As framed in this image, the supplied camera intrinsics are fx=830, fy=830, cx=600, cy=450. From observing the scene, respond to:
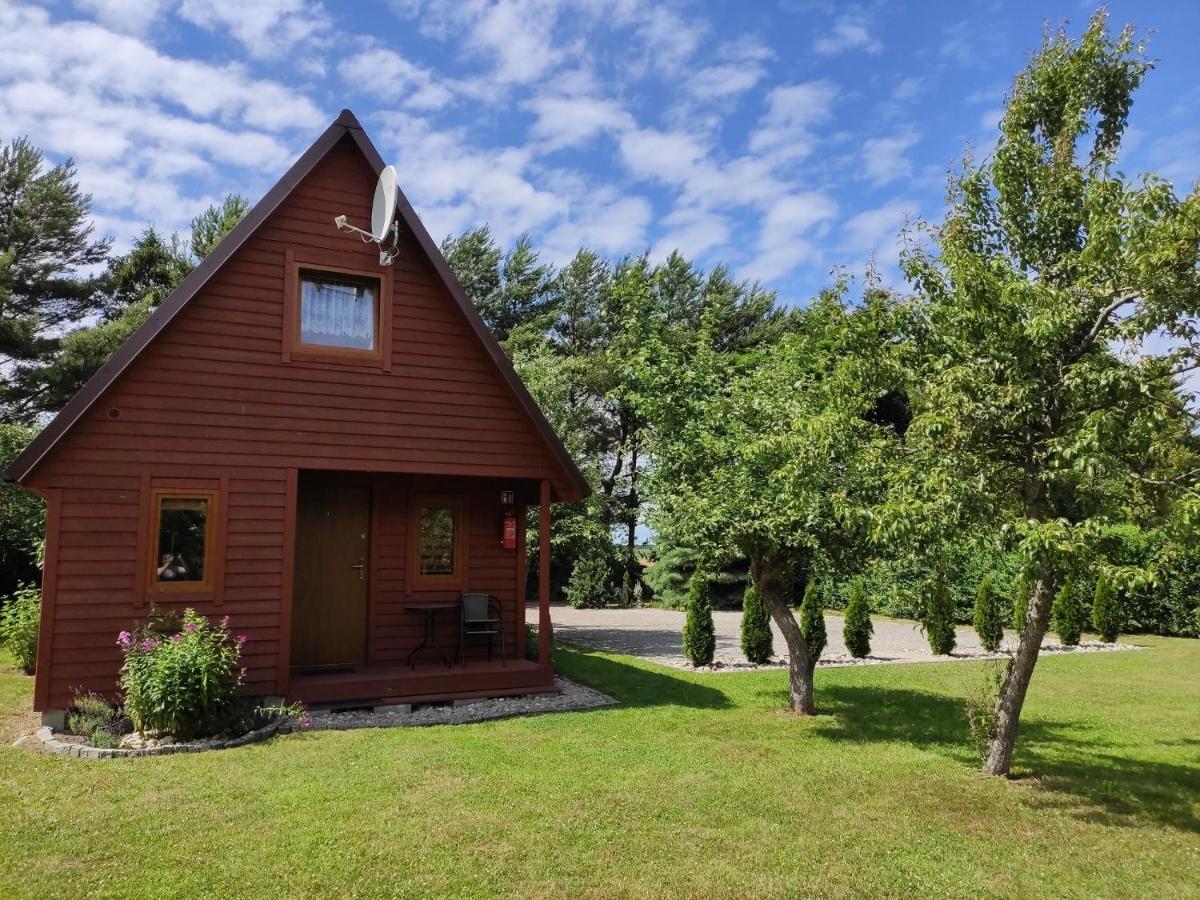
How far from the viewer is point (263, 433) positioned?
849 cm

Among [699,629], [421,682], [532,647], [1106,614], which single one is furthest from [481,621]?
[1106,614]

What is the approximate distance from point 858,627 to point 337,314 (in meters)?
9.71

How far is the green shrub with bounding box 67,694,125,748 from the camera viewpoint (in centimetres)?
708

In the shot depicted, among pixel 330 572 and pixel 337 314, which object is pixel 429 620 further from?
pixel 337 314

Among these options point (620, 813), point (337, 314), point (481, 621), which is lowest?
point (620, 813)

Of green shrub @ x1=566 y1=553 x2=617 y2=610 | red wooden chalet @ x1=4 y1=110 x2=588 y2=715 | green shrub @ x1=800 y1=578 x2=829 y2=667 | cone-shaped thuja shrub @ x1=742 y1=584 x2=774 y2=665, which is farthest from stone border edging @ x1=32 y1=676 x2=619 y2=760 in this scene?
green shrub @ x1=566 y1=553 x2=617 y2=610

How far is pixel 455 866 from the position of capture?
175 inches

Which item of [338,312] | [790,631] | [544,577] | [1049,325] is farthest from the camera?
[544,577]

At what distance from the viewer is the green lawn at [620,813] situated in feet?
14.3

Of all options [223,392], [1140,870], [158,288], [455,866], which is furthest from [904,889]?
[158,288]

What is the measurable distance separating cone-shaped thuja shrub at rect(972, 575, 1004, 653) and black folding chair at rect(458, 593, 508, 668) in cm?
947

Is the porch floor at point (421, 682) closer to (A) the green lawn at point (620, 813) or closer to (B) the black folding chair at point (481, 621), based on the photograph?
(B) the black folding chair at point (481, 621)

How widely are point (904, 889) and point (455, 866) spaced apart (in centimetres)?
236

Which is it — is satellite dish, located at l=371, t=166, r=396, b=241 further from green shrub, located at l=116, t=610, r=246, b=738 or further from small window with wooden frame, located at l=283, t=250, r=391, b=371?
green shrub, located at l=116, t=610, r=246, b=738
